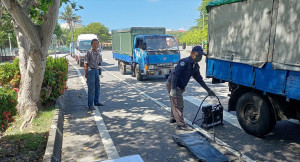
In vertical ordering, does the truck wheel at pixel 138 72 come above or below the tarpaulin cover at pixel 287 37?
below

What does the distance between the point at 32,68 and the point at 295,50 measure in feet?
18.7

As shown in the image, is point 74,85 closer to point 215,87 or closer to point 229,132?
point 215,87

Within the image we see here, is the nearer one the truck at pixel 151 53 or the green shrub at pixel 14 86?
the green shrub at pixel 14 86

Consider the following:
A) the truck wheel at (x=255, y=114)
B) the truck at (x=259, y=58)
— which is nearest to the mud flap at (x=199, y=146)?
the truck wheel at (x=255, y=114)

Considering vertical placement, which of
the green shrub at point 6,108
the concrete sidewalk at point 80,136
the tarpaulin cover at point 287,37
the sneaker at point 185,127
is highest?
the tarpaulin cover at point 287,37

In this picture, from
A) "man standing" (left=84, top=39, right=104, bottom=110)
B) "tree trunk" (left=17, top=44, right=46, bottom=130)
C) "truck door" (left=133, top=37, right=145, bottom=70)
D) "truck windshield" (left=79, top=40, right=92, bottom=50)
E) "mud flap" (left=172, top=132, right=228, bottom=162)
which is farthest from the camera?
"truck windshield" (left=79, top=40, right=92, bottom=50)

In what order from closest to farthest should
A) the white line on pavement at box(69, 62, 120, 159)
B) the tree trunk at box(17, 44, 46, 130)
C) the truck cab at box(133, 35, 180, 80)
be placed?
the white line on pavement at box(69, 62, 120, 159)
the tree trunk at box(17, 44, 46, 130)
the truck cab at box(133, 35, 180, 80)

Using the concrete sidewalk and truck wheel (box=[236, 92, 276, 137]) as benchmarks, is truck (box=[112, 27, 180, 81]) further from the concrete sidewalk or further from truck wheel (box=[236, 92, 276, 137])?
truck wheel (box=[236, 92, 276, 137])

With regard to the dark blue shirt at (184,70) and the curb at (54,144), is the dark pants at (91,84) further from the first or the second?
the dark blue shirt at (184,70)

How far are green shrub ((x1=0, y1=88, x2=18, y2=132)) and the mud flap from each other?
12.6 ft

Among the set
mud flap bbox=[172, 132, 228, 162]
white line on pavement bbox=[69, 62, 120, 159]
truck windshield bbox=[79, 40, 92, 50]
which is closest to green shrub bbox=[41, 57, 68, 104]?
white line on pavement bbox=[69, 62, 120, 159]

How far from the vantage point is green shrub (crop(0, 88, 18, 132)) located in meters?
5.44

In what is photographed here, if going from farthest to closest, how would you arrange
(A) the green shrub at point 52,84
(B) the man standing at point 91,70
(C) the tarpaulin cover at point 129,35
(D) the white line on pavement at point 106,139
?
(C) the tarpaulin cover at point 129,35, (B) the man standing at point 91,70, (A) the green shrub at point 52,84, (D) the white line on pavement at point 106,139

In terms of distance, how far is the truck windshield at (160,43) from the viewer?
12.0m
